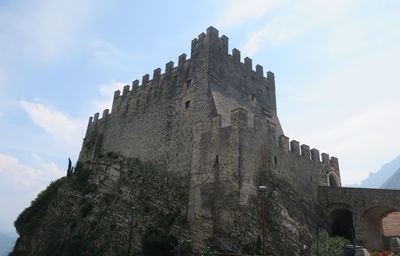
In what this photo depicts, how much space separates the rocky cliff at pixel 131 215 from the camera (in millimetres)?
17812

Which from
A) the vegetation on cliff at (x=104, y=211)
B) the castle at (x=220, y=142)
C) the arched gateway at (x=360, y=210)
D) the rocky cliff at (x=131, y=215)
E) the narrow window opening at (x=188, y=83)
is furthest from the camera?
the narrow window opening at (x=188, y=83)

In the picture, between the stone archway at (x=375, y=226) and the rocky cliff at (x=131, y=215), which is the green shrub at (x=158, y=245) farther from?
the stone archway at (x=375, y=226)

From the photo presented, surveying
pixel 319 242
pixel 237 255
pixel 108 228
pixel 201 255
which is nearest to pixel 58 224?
pixel 108 228

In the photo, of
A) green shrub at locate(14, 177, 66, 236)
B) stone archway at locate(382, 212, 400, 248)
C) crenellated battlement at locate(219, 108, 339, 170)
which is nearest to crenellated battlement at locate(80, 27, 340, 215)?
crenellated battlement at locate(219, 108, 339, 170)

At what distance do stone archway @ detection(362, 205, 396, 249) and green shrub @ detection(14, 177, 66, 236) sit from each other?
101 feet

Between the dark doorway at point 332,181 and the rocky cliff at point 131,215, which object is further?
the dark doorway at point 332,181

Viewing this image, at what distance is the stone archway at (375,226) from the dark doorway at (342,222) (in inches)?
61.0

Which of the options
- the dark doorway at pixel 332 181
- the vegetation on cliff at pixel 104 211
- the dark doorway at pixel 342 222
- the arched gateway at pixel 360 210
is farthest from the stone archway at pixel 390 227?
the vegetation on cliff at pixel 104 211

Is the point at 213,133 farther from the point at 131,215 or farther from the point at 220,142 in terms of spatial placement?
the point at 131,215

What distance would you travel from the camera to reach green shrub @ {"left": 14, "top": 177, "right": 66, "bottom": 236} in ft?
107

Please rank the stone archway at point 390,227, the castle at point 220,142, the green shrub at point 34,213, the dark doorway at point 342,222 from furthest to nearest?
the green shrub at point 34,213, the dark doorway at point 342,222, the stone archway at point 390,227, the castle at point 220,142

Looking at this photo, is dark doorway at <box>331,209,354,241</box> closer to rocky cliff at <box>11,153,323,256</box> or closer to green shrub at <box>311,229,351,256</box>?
rocky cliff at <box>11,153,323,256</box>

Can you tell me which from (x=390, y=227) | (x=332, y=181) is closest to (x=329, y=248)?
(x=390, y=227)

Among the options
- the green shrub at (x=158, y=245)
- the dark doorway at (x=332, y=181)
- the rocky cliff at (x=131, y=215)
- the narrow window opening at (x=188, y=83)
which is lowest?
the green shrub at (x=158, y=245)
